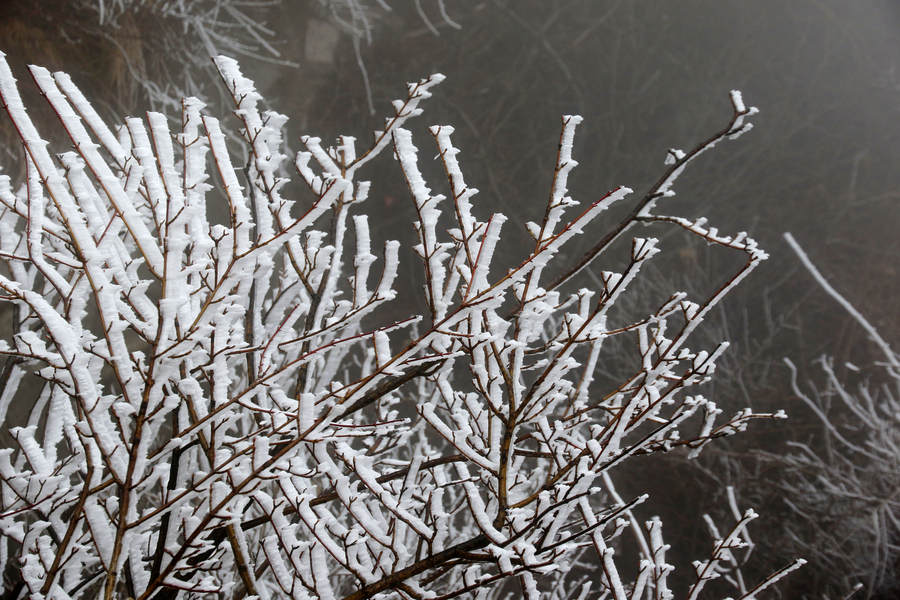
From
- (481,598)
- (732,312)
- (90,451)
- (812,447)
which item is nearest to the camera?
(90,451)

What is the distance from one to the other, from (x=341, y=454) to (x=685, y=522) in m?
4.20

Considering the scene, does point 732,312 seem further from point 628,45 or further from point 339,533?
point 339,533

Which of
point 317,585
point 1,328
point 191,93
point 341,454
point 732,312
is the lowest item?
point 317,585

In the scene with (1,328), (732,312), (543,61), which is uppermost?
(543,61)

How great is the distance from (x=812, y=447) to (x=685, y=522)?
944 mm

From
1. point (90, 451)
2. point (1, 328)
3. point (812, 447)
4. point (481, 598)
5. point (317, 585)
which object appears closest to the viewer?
point (90, 451)

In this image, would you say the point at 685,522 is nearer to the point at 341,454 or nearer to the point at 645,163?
the point at 645,163

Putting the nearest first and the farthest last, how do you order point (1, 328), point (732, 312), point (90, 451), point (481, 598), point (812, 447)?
point (90, 451) < point (481, 598) < point (1, 328) < point (812, 447) < point (732, 312)

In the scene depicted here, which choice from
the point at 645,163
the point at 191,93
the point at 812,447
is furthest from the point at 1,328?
the point at 812,447

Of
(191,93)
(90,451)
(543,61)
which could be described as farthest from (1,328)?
(543,61)

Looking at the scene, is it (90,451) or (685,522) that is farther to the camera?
(685,522)

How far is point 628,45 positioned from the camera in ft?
16.9

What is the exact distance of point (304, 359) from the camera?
0.80m

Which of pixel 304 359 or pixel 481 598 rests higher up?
pixel 304 359
